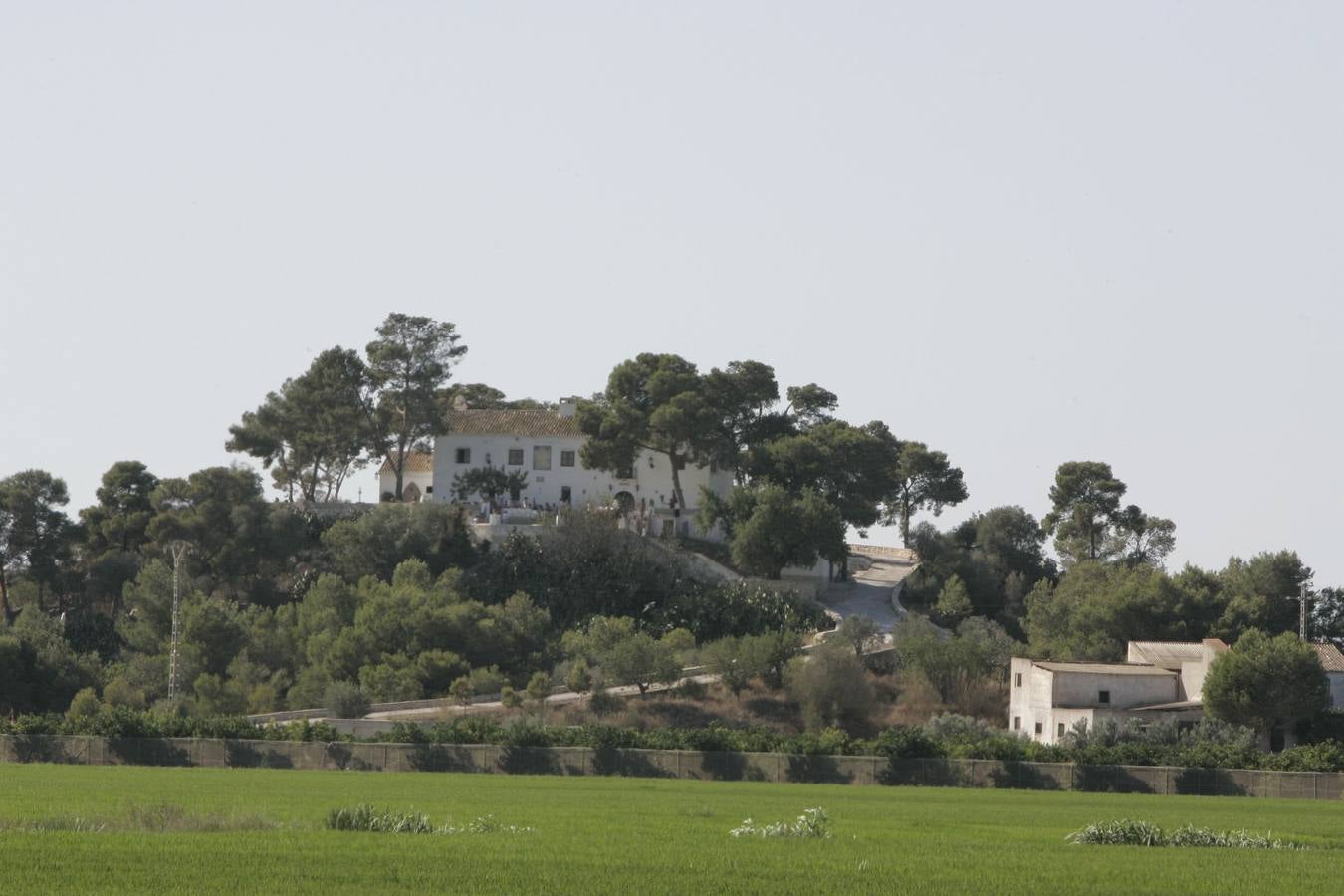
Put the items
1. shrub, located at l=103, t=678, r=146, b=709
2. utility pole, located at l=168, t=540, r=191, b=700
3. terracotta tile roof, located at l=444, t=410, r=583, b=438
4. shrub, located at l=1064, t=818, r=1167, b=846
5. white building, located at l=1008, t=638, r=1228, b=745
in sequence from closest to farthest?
shrub, located at l=1064, t=818, r=1167, b=846 → white building, located at l=1008, t=638, r=1228, b=745 → utility pole, located at l=168, t=540, r=191, b=700 → shrub, located at l=103, t=678, r=146, b=709 → terracotta tile roof, located at l=444, t=410, r=583, b=438

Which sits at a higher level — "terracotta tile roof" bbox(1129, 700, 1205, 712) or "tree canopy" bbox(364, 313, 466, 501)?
"tree canopy" bbox(364, 313, 466, 501)

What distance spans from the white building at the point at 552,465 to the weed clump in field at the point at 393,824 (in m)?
63.5

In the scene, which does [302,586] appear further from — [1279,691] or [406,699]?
[1279,691]

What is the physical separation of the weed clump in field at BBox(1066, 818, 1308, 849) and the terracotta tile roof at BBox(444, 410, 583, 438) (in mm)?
66011

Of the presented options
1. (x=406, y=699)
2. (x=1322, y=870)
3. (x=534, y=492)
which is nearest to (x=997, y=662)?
(x=406, y=699)

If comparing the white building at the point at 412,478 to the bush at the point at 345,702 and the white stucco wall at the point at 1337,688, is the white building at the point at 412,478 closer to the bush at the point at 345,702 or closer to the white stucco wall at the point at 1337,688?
the bush at the point at 345,702

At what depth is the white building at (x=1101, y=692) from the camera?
6769cm

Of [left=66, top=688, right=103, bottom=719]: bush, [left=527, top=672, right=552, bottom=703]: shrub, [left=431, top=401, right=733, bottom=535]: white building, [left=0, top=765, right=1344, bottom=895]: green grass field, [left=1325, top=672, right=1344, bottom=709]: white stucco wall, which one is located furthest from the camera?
[left=431, top=401, right=733, bottom=535]: white building

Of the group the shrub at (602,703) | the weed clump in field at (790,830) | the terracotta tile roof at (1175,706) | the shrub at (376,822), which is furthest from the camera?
the shrub at (602,703)

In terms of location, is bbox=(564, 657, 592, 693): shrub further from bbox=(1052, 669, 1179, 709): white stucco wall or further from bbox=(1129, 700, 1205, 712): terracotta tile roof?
bbox=(1129, 700, 1205, 712): terracotta tile roof

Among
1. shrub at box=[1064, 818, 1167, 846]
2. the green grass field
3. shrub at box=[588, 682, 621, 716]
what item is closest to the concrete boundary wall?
the green grass field

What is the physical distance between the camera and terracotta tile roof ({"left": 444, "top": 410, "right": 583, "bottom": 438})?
9888cm

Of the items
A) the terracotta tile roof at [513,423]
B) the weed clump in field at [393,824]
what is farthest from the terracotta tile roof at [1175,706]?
the weed clump in field at [393,824]

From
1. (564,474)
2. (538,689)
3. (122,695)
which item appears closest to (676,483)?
(564,474)
